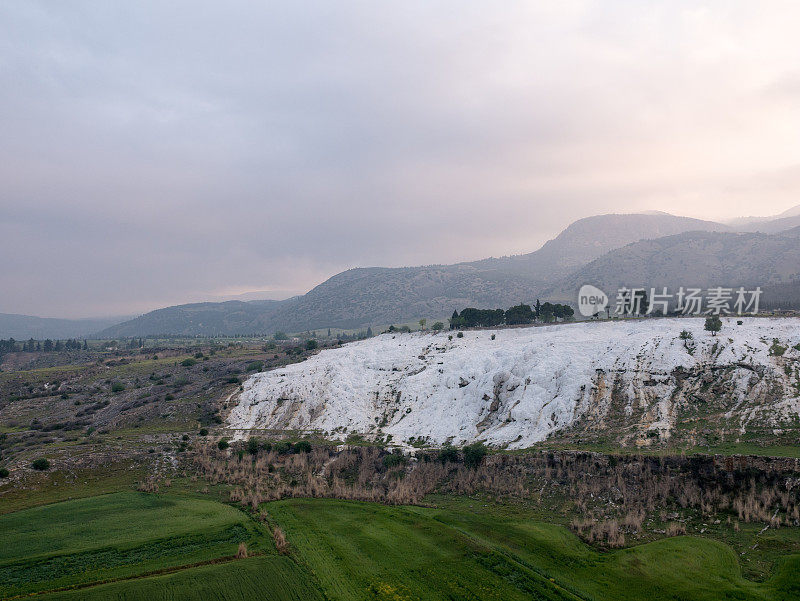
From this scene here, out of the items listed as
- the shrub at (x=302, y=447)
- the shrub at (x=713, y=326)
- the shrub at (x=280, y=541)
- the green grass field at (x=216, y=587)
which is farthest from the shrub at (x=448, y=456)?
the shrub at (x=713, y=326)

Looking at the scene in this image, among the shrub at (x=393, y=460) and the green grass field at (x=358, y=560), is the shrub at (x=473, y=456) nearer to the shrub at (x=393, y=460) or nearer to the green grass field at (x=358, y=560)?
the shrub at (x=393, y=460)

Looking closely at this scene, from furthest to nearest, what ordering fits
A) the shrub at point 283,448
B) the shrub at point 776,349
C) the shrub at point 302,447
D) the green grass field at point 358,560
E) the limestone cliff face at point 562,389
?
the shrub at point 283,448, the shrub at point 302,447, the shrub at point 776,349, the limestone cliff face at point 562,389, the green grass field at point 358,560

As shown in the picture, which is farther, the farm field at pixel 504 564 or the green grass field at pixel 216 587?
the farm field at pixel 504 564

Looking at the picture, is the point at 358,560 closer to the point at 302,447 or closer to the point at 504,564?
the point at 504,564

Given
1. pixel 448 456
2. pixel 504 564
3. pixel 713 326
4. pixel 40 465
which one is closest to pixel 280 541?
pixel 504 564

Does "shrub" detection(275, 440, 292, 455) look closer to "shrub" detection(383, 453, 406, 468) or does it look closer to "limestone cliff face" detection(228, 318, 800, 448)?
"limestone cliff face" detection(228, 318, 800, 448)

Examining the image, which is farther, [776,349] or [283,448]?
[283,448]

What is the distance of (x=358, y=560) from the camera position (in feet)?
99.4

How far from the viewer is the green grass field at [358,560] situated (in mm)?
25781

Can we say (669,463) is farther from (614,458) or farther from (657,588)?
(657,588)

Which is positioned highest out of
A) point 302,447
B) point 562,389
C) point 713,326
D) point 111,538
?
point 713,326

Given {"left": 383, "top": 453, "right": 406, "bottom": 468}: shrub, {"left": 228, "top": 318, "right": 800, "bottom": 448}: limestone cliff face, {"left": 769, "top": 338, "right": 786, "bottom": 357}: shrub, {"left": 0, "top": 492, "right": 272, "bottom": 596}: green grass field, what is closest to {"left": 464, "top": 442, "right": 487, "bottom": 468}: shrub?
{"left": 228, "top": 318, "right": 800, "bottom": 448}: limestone cliff face

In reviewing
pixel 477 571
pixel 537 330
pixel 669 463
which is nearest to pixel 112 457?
pixel 477 571

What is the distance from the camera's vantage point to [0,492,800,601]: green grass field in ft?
84.6
